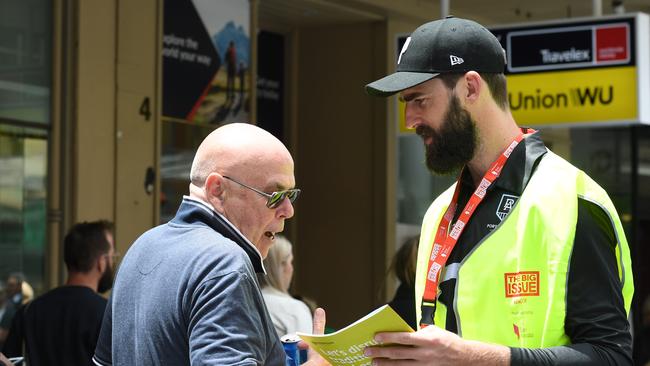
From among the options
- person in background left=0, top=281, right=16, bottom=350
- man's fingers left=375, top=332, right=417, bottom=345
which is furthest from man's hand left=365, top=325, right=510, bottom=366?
person in background left=0, top=281, right=16, bottom=350

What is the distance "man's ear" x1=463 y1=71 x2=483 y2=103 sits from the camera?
278 centimetres

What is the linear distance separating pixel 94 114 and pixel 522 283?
240 inches

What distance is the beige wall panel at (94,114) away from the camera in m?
8.14

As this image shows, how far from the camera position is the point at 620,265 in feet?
8.77

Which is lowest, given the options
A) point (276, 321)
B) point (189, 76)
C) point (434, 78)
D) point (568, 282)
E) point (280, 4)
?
point (276, 321)

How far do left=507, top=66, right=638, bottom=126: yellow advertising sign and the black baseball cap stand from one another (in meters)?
4.79

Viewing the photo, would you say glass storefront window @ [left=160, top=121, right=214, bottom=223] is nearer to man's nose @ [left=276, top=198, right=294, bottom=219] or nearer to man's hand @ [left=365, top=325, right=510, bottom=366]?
man's nose @ [left=276, top=198, right=294, bottom=219]

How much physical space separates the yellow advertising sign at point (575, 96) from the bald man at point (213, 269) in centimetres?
496

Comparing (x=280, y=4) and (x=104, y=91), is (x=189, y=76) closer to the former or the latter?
(x=104, y=91)

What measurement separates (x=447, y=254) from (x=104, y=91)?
600 centimetres

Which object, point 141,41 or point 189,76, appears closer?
point 141,41

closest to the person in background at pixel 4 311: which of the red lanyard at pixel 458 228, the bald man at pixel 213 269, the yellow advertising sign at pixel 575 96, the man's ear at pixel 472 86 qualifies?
the yellow advertising sign at pixel 575 96

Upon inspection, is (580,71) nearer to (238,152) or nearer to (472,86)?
(472,86)

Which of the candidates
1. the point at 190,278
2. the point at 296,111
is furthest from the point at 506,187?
the point at 296,111
